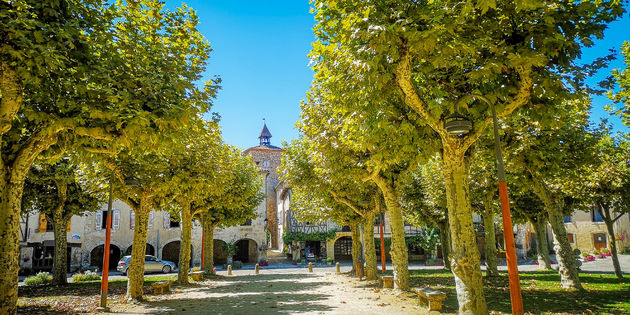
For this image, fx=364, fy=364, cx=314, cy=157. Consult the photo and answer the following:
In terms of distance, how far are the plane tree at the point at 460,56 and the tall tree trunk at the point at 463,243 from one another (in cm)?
2

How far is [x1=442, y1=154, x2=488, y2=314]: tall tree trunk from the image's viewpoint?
6.97 meters

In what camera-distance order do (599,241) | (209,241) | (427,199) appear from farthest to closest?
(599,241) < (209,241) < (427,199)

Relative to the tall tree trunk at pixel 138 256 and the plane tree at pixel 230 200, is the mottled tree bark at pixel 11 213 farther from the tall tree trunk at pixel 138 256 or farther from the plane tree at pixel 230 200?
the plane tree at pixel 230 200

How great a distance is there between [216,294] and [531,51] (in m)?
12.0

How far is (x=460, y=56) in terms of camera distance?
632cm

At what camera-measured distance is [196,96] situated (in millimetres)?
8320

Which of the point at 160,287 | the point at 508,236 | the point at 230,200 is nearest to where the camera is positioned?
the point at 508,236

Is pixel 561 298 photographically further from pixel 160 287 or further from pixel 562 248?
pixel 160 287

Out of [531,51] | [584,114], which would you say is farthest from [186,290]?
[584,114]

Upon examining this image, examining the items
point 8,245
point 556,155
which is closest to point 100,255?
point 8,245

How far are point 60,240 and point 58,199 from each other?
191cm

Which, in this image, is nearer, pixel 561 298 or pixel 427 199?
pixel 561 298

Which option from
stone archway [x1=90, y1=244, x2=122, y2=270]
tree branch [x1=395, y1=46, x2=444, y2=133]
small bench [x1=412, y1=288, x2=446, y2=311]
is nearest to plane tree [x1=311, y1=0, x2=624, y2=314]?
tree branch [x1=395, y1=46, x2=444, y2=133]

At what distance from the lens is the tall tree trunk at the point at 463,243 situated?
6.97m
